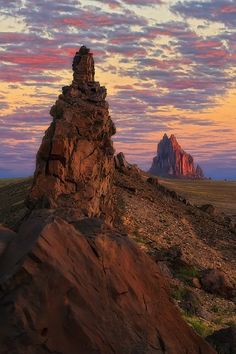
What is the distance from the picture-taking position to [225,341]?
19719 mm

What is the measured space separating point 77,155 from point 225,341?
20.3 m

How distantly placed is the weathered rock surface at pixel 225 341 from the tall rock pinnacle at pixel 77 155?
52.3 ft

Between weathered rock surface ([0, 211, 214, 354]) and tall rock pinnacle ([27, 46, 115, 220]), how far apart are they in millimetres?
20053

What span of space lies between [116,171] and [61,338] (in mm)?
48037

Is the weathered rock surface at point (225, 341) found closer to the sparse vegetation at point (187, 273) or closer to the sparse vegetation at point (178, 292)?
the sparse vegetation at point (178, 292)

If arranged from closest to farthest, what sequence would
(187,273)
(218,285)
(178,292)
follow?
1. (178,292)
2. (218,285)
3. (187,273)

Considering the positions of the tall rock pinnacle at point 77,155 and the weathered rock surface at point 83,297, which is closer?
the weathered rock surface at point 83,297

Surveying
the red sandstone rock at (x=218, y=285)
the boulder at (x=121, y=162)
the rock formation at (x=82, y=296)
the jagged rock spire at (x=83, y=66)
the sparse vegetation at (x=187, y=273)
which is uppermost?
the jagged rock spire at (x=83, y=66)

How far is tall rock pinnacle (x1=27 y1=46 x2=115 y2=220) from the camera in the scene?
120ft

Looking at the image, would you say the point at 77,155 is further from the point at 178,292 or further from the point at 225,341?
the point at 225,341

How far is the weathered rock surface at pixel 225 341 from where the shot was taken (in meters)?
19.2

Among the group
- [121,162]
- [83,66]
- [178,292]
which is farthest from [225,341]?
[121,162]

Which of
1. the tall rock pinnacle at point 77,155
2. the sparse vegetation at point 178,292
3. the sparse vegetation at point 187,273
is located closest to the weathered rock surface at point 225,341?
the sparse vegetation at point 178,292

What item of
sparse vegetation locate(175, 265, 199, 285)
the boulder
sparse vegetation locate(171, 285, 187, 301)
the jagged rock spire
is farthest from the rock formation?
the boulder
